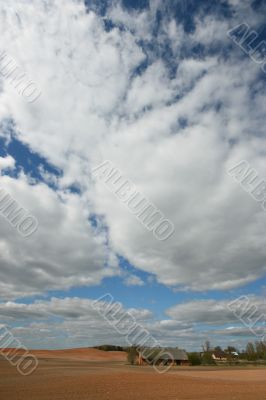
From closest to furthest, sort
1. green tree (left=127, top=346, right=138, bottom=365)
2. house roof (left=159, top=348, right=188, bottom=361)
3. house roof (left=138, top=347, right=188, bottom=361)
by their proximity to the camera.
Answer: green tree (left=127, top=346, right=138, bottom=365) < house roof (left=138, top=347, right=188, bottom=361) < house roof (left=159, top=348, right=188, bottom=361)

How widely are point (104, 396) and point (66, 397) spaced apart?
2880 mm

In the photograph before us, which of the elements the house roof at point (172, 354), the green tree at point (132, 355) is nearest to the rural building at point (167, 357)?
the house roof at point (172, 354)

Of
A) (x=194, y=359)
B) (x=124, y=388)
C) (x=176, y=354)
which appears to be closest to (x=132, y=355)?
(x=176, y=354)

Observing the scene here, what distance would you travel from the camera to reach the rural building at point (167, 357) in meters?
131

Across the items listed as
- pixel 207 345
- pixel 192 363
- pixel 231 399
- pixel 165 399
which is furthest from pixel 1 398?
pixel 207 345

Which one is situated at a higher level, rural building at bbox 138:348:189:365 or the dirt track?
rural building at bbox 138:348:189:365

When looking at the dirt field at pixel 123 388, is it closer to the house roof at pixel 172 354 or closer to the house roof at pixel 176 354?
the house roof at pixel 172 354

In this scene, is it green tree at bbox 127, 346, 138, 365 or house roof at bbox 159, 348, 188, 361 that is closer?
green tree at bbox 127, 346, 138, 365

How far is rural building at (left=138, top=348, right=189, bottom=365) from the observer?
131 m

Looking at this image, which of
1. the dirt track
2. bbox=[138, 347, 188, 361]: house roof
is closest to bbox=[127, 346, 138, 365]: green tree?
bbox=[138, 347, 188, 361]: house roof

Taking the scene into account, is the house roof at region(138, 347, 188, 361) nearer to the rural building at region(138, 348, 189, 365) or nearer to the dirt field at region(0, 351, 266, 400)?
the rural building at region(138, 348, 189, 365)

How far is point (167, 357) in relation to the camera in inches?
5428

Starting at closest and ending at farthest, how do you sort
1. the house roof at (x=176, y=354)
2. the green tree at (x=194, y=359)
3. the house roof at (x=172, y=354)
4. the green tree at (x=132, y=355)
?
the green tree at (x=132, y=355) → the house roof at (x=172, y=354) → the house roof at (x=176, y=354) → the green tree at (x=194, y=359)

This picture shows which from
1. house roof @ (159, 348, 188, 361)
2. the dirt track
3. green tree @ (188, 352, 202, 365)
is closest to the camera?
the dirt track
